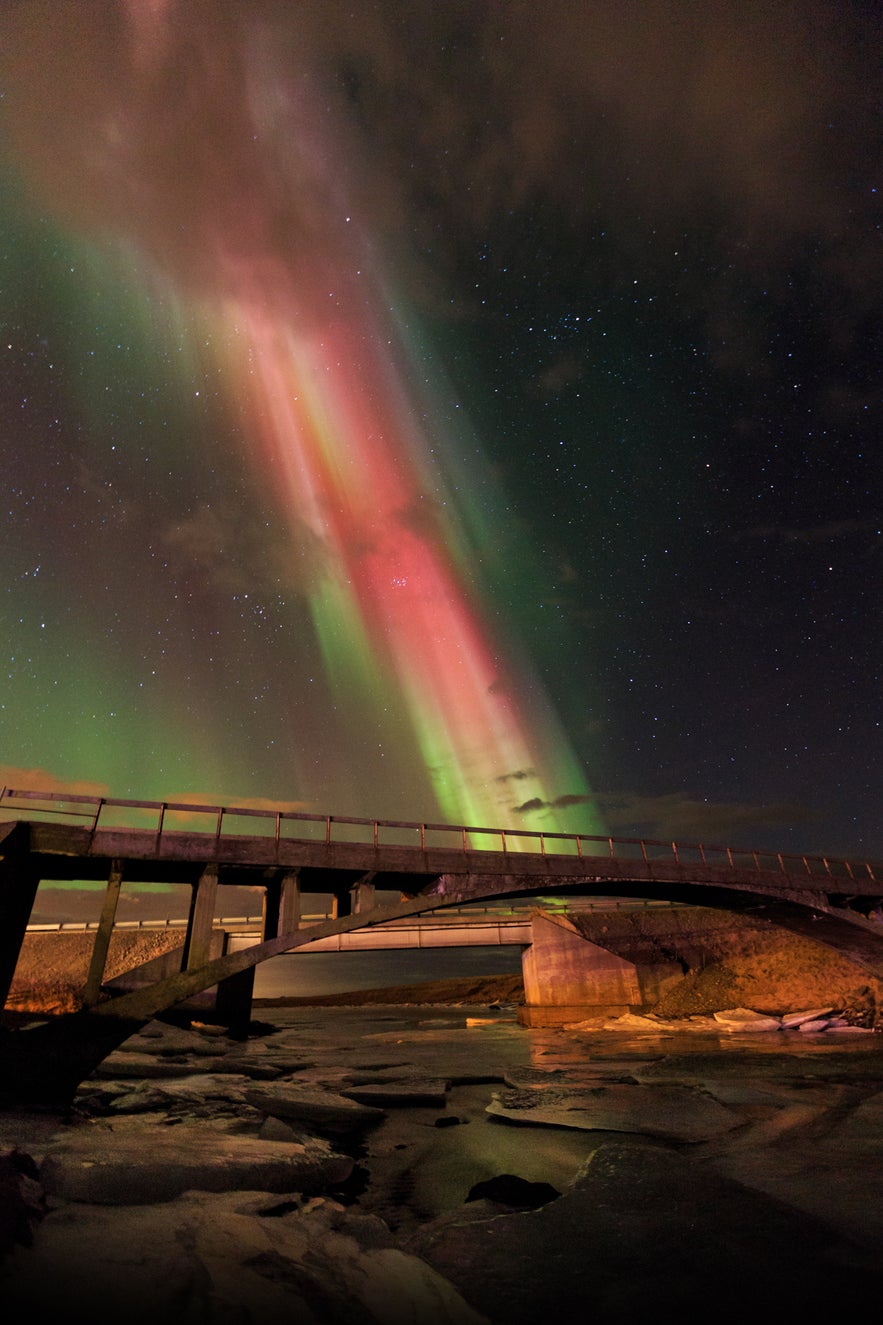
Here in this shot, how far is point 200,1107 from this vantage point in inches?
437

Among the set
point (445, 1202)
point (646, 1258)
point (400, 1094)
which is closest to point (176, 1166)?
point (445, 1202)

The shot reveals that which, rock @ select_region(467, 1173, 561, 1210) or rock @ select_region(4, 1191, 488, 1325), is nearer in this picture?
rock @ select_region(4, 1191, 488, 1325)

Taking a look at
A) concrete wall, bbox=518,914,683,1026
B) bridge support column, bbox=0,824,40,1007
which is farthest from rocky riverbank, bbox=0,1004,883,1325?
concrete wall, bbox=518,914,683,1026

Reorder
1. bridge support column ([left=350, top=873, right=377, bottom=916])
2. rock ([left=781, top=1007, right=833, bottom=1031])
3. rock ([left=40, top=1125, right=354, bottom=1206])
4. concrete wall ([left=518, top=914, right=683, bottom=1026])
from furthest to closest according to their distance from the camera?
concrete wall ([left=518, top=914, right=683, bottom=1026]), rock ([left=781, top=1007, right=833, bottom=1031]), bridge support column ([left=350, top=873, right=377, bottom=916]), rock ([left=40, top=1125, right=354, bottom=1206])

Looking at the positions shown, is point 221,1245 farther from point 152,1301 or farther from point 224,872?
point 224,872

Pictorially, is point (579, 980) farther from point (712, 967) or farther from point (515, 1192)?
point (515, 1192)

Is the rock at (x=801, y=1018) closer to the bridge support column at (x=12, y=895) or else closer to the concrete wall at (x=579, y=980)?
the concrete wall at (x=579, y=980)

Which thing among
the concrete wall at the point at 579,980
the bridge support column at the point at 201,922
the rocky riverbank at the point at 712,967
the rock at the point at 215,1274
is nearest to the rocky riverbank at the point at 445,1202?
the rock at the point at 215,1274

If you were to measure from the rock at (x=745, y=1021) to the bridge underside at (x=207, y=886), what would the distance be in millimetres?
6744

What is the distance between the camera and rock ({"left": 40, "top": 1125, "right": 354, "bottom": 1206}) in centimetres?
595

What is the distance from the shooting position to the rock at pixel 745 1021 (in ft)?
85.8

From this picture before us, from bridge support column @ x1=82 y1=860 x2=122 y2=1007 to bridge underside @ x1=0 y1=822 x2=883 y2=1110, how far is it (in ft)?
0.11

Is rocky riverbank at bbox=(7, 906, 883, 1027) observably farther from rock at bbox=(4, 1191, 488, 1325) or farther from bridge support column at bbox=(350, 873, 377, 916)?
rock at bbox=(4, 1191, 488, 1325)

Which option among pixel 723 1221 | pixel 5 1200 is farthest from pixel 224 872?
pixel 723 1221
